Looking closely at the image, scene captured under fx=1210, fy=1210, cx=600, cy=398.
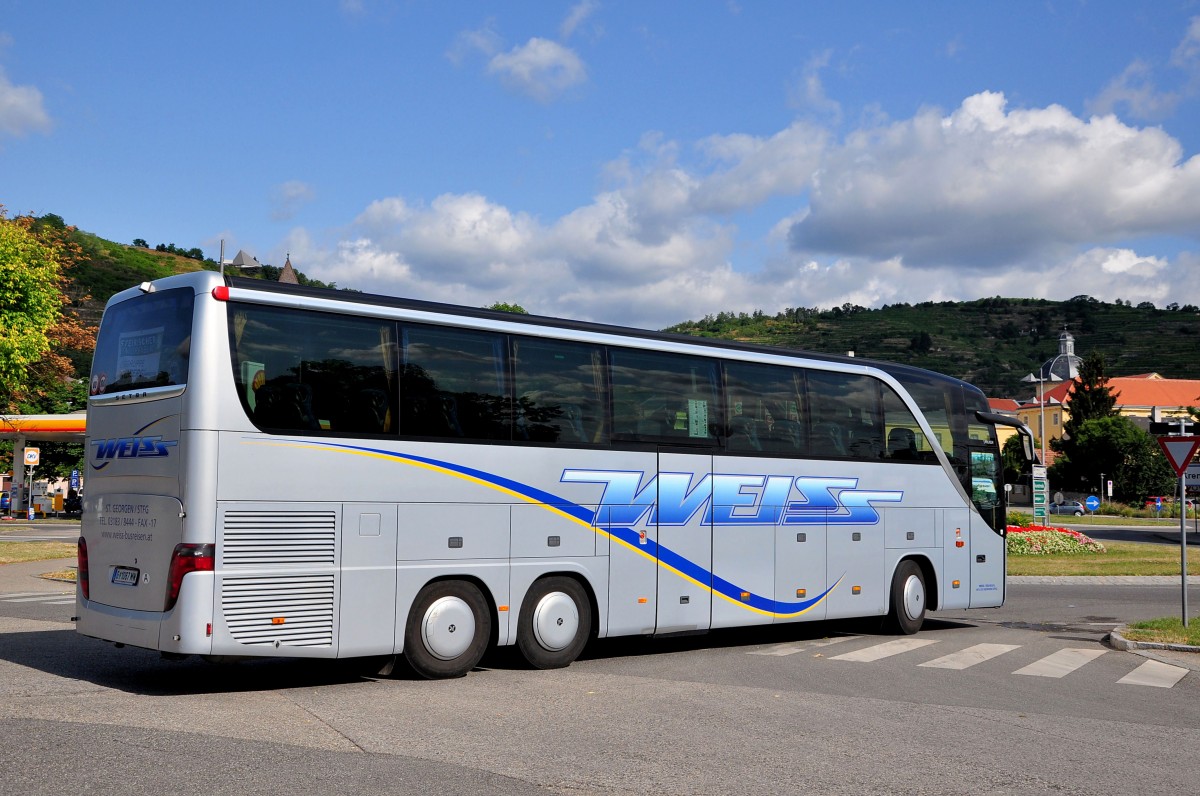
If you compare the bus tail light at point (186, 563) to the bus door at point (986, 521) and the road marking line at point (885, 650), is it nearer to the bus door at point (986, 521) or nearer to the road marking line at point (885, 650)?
the road marking line at point (885, 650)

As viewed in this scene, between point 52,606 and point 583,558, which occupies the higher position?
point 583,558

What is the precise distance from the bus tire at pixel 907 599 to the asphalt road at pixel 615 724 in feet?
6.43

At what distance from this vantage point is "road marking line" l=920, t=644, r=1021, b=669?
528 inches

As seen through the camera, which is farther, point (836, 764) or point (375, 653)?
point (375, 653)

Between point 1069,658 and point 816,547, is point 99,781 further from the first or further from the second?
point 1069,658

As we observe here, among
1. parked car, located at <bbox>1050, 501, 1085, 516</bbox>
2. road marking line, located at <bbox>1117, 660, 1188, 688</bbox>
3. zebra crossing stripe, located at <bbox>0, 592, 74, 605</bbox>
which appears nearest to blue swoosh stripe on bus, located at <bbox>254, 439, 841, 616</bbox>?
road marking line, located at <bbox>1117, 660, 1188, 688</bbox>

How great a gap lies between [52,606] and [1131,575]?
2351 cm

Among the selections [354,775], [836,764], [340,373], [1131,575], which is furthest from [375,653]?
[1131,575]

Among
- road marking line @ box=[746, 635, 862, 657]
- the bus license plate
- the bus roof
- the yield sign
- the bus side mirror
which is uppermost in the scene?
the bus roof

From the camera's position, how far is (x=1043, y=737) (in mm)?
8922

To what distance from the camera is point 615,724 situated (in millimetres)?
9023

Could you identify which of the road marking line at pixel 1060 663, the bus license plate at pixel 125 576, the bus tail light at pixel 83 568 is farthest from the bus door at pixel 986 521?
the bus tail light at pixel 83 568

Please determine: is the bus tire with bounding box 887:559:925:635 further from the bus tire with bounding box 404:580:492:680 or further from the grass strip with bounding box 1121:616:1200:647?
the bus tire with bounding box 404:580:492:680

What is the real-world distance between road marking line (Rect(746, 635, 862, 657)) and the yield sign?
516 cm
